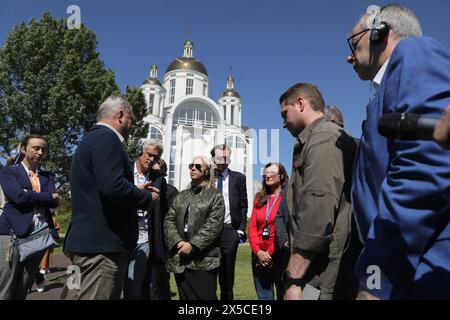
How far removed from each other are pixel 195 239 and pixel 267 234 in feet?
3.91

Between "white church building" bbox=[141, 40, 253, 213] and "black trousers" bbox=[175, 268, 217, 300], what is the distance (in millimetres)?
46645

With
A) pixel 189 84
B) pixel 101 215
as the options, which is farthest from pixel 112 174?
pixel 189 84

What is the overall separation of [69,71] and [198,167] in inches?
767

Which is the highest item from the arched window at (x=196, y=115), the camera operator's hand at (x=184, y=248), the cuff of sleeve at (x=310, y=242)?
the arched window at (x=196, y=115)

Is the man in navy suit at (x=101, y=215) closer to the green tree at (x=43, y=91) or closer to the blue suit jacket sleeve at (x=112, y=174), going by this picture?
the blue suit jacket sleeve at (x=112, y=174)

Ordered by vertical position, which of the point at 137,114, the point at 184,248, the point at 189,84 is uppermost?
the point at 189,84

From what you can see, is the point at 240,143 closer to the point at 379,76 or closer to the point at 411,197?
the point at 379,76

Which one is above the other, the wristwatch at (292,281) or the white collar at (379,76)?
the white collar at (379,76)

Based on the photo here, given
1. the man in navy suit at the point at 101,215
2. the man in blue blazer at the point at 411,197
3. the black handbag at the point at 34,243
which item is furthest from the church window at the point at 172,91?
the man in blue blazer at the point at 411,197

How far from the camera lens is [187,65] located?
70188 mm

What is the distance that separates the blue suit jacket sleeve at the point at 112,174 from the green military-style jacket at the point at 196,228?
1.45 metres

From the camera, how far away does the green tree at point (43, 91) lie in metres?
20.5

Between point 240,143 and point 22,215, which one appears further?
point 240,143
